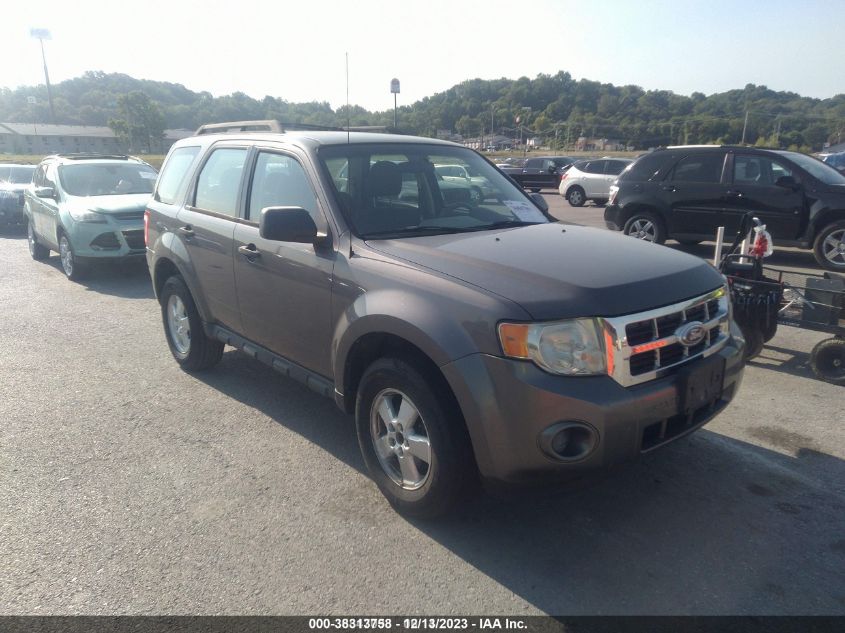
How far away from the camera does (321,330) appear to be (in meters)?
3.72

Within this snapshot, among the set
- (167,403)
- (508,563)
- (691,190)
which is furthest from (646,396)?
(691,190)

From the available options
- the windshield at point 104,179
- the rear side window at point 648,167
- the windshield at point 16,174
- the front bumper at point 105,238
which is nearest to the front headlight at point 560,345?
the front bumper at point 105,238

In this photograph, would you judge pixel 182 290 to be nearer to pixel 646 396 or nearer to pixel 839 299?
pixel 646 396

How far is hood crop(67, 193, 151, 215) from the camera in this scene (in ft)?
31.1

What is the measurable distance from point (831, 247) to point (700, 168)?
2.31 m

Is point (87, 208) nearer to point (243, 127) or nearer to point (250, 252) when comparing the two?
point (243, 127)

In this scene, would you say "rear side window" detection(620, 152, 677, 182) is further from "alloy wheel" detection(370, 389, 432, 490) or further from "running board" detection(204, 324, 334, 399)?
"alloy wheel" detection(370, 389, 432, 490)

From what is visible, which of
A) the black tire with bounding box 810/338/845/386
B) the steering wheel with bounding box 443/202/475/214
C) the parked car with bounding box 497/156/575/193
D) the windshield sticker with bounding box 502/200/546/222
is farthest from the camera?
the parked car with bounding box 497/156/575/193

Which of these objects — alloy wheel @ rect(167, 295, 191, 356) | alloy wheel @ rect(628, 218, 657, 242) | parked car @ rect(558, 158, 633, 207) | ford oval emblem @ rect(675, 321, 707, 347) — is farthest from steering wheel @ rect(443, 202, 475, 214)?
parked car @ rect(558, 158, 633, 207)

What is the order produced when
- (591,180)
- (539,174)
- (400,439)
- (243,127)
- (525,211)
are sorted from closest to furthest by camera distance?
1. (400,439)
2. (525,211)
3. (243,127)
4. (591,180)
5. (539,174)

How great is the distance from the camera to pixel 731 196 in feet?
34.0

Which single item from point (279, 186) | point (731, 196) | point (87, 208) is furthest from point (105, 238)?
point (731, 196)

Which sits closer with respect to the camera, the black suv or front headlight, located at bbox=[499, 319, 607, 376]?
front headlight, located at bbox=[499, 319, 607, 376]

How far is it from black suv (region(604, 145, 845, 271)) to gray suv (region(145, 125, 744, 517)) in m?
6.97
